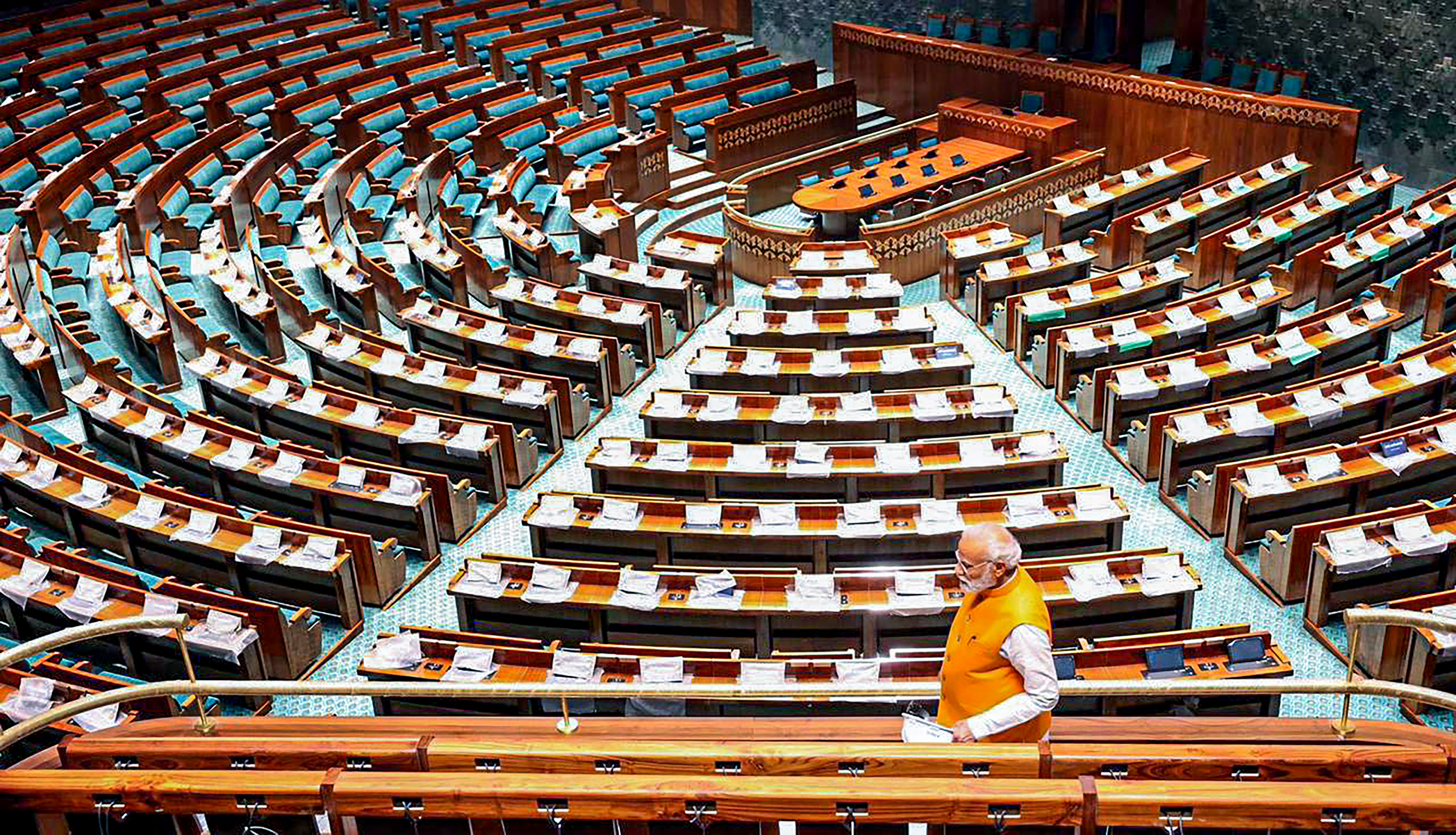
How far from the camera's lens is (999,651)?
3088 mm

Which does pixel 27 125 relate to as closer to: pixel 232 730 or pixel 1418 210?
pixel 232 730

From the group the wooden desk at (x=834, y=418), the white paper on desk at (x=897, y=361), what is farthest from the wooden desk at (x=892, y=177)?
the wooden desk at (x=834, y=418)

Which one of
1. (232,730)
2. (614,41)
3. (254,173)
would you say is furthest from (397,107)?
(232,730)

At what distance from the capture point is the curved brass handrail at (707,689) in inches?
112

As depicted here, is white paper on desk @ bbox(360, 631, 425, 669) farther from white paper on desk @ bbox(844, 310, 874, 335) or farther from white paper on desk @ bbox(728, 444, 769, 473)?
white paper on desk @ bbox(844, 310, 874, 335)

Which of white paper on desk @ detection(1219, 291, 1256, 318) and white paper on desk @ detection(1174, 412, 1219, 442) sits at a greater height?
white paper on desk @ detection(1219, 291, 1256, 318)

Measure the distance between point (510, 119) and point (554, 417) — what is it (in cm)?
637

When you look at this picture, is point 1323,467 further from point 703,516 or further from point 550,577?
point 550,577

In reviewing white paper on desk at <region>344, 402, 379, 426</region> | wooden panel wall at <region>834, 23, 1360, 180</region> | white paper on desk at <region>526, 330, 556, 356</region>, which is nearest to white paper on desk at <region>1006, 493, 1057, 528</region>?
white paper on desk at <region>526, 330, 556, 356</region>

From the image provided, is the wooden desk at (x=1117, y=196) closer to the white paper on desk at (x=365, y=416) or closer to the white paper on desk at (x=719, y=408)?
the white paper on desk at (x=719, y=408)

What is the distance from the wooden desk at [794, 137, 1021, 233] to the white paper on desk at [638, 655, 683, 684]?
23.1 feet

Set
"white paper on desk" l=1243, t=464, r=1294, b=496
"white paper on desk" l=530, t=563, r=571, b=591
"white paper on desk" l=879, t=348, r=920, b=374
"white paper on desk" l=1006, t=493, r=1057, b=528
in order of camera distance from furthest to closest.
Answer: "white paper on desk" l=879, t=348, r=920, b=374, "white paper on desk" l=1243, t=464, r=1294, b=496, "white paper on desk" l=1006, t=493, r=1057, b=528, "white paper on desk" l=530, t=563, r=571, b=591

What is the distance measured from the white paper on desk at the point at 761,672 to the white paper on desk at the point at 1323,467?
333cm

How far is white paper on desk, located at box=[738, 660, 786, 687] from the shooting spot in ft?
17.9
